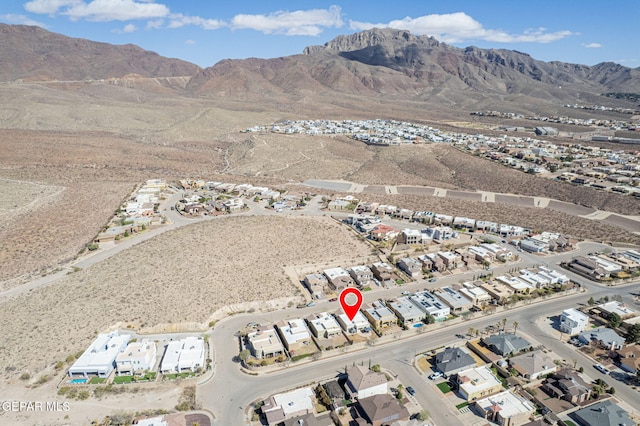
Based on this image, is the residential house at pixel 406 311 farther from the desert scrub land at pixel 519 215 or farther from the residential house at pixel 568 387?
the desert scrub land at pixel 519 215

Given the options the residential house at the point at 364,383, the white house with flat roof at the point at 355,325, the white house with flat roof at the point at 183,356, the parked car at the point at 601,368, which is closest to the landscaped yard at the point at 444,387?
the residential house at the point at 364,383

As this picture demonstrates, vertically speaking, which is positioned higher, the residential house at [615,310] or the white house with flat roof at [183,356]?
the residential house at [615,310]

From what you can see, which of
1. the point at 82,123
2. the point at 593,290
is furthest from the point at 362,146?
the point at 82,123

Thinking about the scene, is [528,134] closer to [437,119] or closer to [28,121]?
[437,119]

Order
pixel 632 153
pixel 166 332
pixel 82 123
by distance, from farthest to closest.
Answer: pixel 82 123
pixel 632 153
pixel 166 332

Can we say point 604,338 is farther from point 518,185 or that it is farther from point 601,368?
point 518,185

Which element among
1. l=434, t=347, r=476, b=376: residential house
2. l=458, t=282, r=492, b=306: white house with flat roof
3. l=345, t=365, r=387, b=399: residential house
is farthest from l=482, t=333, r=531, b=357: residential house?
l=345, t=365, r=387, b=399: residential house
